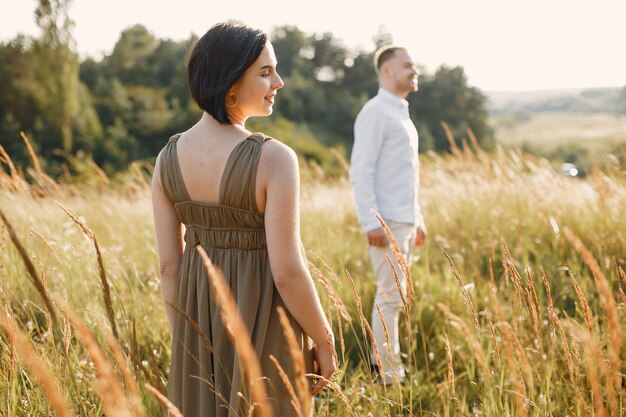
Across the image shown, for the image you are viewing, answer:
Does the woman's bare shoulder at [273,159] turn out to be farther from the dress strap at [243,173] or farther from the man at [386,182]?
the man at [386,182]

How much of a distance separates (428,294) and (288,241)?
2.51 meters

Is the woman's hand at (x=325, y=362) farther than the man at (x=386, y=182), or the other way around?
the man at (x=386, y=182)

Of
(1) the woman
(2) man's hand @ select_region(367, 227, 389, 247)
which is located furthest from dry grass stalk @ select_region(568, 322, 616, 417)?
(2) man's hand @ select_region(367, 227, 389, 247)

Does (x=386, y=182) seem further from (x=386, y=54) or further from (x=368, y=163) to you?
(x=386, y=54)

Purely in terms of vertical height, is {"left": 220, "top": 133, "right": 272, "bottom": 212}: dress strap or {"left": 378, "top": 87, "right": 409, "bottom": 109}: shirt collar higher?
{"left": 378, "top": 87, "right": 409, "bottom": 109}: shirt collar

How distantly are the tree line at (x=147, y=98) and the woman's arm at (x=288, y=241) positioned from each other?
743 inches

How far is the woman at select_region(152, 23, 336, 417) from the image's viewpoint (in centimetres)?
171

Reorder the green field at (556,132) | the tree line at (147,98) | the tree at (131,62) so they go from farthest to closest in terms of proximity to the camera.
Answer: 1. the green field at (556,132)
2. the tree at (131,62)
3. the tree line at (147,98)

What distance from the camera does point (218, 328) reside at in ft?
6.05

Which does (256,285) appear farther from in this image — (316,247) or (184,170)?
(316,247)

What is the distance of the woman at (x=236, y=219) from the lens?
5.62 ft

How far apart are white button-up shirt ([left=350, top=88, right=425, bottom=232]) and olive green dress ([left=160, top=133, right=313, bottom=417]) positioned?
1681mm

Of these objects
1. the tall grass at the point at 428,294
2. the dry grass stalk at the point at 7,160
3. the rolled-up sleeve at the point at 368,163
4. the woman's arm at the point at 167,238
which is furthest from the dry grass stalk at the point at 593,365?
the dry grass stalk at the point at 7,160

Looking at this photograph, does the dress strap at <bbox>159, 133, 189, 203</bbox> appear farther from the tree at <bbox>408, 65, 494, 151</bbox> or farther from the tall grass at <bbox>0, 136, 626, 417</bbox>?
the tree at <bbox>408, 65, 494, 151</bbox>
